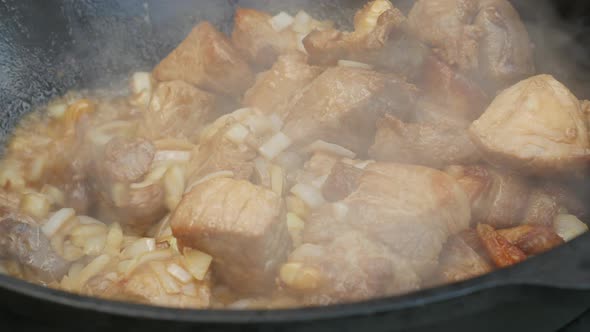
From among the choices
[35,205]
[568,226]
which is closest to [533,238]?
[568,226]

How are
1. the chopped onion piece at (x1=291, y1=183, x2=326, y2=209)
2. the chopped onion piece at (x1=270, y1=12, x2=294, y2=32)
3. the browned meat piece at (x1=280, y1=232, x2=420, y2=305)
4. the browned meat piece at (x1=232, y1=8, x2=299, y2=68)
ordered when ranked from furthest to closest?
the chopped onion piece at (x1=270, y1=12, x2=294, y2=32)
the browned meat piece at (x1=232, y1=8, x2=299, y2=68)
the chopped onion piece at (x1=291, y1=183, x2=326, y2=209)
the browned meat piece at (x1=280, y1=232, x2=420, y2=305)

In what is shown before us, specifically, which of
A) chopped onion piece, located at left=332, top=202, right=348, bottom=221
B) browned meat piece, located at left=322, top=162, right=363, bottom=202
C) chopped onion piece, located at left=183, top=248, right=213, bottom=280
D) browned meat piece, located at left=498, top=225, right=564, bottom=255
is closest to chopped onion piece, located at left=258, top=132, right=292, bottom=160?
browned meat piece, located at left=322, top=162, right=363, bottom=202

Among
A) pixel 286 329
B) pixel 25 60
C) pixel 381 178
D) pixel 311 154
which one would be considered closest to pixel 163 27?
pixel 25 60

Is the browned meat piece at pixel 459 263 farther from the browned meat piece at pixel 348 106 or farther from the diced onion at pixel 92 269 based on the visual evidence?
the diced onion at pixel 92 269

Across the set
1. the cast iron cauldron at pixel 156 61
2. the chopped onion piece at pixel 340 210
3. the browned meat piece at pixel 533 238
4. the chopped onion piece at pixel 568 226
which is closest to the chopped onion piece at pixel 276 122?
the chopped onion piece at pixel 340 210

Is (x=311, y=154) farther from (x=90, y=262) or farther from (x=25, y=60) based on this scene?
(x=25, y=60)

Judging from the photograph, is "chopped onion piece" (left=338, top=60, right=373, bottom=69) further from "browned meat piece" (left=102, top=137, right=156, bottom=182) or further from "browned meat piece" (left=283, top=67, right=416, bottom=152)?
"browned meat piece" (left=102, top=137, right=156, bottom=182)
